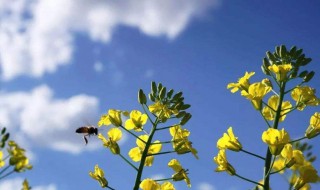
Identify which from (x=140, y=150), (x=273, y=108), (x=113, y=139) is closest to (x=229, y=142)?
(x=273, y=108)

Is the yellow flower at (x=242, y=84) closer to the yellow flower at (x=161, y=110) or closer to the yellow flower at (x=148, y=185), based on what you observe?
the yellow flower at (x=161, y=110)

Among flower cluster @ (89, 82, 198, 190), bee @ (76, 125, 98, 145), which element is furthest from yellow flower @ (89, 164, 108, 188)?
bee @ (76, 125, 98, 145)

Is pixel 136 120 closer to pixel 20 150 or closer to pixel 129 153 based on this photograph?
pixel 129 153

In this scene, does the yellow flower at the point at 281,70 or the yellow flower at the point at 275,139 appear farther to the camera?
the yellow flower at the point at 281,70

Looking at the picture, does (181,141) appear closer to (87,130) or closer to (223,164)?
(223,164)

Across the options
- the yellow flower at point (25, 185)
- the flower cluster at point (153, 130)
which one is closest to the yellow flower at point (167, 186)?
the flower cluster at point (153, 130)
